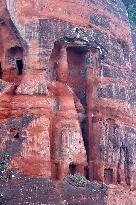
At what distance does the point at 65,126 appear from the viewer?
21.7 m

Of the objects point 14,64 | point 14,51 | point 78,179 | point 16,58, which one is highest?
point 14,51

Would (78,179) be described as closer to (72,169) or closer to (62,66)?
(72,169)

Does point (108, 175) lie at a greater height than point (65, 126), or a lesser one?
lesser

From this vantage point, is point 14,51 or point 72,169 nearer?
point 72,169

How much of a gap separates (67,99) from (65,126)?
146 centimetres

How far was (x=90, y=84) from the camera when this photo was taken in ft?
77.6

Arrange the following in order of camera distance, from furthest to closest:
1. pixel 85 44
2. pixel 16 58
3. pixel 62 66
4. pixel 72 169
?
pixel 85 44
pixel 62 66
pixel 16 58
pixel 72 169

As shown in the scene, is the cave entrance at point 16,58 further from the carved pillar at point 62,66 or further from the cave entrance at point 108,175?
the cave entrance at point 108,175

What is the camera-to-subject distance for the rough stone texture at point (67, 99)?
2050 centimetres

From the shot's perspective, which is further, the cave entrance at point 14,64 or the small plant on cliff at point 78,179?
the cave entrance at point 14,64

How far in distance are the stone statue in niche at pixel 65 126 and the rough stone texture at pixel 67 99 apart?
0.14 feet

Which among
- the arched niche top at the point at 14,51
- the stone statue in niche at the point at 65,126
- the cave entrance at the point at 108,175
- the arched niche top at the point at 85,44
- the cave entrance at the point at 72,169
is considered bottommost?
the cave entrance at the point at 108,175

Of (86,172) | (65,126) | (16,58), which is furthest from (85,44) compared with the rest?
(86,172)

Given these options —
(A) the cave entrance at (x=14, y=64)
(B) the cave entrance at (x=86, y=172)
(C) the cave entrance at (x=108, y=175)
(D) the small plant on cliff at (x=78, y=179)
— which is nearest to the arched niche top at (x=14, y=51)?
(A) the cave entrance at (x=14, y=64)
